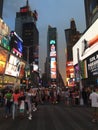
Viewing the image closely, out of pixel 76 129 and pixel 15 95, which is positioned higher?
pixel 15 95

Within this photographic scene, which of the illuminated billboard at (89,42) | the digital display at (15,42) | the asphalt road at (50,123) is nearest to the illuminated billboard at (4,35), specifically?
the digital display at (15,42)

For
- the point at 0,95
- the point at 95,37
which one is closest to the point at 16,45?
the point at 95,37

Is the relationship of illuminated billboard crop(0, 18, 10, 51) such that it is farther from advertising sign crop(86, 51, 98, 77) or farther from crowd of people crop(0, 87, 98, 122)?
crowd of people crop(0, 87, 98, 122)

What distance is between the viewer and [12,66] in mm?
66625

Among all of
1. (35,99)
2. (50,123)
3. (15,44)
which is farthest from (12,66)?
(50,123)

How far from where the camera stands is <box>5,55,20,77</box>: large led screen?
63031 mm

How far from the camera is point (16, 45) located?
7725cm

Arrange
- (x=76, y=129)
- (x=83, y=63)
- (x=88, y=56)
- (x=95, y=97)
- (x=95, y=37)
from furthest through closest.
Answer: (x=83, y=63), (x=88, y=56), (x=95, y=37), (x=95, y=97), (x=76, y=129)

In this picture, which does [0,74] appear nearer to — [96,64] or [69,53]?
[96,64]

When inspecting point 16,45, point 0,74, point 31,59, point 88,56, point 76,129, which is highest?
→ point 31,59

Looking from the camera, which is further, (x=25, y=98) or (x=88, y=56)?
(x=88, y=56)

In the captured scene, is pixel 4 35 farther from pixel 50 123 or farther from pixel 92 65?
pixel 50 123

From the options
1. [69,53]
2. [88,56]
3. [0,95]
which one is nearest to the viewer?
[0,95]

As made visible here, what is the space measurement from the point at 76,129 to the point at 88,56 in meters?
46.6
